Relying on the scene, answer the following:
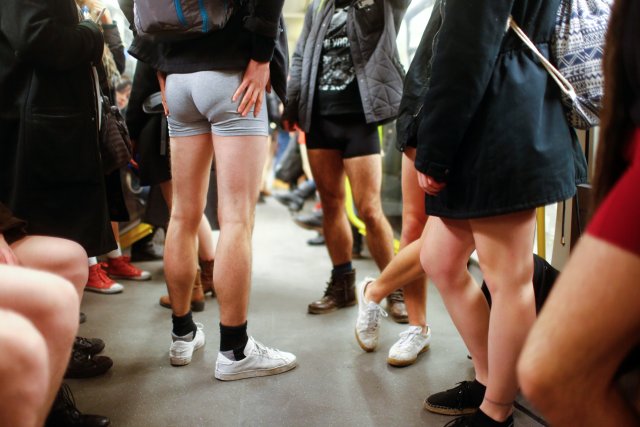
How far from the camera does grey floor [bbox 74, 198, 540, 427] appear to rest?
5.60ft

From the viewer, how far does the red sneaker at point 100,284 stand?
302cm

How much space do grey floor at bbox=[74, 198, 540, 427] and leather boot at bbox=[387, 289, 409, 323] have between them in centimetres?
8

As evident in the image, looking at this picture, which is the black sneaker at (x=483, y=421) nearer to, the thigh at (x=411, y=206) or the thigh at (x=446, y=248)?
the thigh at (x=446, y=248)

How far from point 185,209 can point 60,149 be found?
1.47 feet

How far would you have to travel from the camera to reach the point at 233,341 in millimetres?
1941

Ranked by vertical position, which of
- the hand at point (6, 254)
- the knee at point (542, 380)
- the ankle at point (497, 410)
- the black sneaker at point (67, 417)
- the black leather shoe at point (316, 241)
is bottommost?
the black leather shoe at point (316, 241)

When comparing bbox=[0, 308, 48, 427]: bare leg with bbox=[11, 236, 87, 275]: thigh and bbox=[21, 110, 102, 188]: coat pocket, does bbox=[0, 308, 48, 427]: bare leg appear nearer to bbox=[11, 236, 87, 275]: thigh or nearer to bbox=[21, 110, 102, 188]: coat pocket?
bbox=[11, 236, 87, 275]: thigh

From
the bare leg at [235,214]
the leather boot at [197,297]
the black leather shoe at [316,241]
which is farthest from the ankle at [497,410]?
the black leather shoe at [316,241]

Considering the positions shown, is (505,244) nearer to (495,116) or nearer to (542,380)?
(495,116)

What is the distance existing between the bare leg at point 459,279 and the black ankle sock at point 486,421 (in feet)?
0.65

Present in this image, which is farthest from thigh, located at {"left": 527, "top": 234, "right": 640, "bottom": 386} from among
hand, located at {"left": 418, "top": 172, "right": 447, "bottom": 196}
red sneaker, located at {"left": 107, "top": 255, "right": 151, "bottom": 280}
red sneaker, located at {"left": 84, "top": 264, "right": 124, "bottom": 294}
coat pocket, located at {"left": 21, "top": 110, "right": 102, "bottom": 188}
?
red sneaker, located at {"left": 107, "top": 255, "right": 151, "bottom": 280}

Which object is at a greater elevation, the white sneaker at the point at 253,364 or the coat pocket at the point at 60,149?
the coat pocket at the point at 60,149

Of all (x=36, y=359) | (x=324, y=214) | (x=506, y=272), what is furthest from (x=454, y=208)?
(x=324, y=214)

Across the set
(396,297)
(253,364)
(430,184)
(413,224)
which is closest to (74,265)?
(253,364)
